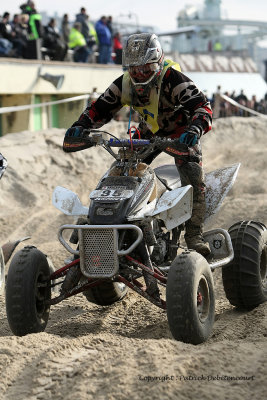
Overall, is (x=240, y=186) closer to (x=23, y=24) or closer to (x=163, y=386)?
(x=23, y=24)

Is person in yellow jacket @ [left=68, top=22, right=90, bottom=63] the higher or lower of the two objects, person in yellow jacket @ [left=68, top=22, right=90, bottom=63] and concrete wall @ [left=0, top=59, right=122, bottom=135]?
the higher

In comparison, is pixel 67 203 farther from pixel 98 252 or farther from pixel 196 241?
pixel 196 241

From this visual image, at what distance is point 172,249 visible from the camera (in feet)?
18.6

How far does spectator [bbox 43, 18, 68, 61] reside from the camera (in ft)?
56.0

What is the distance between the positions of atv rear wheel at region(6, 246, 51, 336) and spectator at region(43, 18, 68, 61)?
12749 mm

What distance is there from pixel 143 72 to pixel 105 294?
1.86 meters

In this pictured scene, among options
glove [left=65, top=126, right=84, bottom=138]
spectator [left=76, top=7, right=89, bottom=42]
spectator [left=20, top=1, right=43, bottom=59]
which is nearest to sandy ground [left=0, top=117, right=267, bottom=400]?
glove [left=65, top=126, right=84, bottom=138]

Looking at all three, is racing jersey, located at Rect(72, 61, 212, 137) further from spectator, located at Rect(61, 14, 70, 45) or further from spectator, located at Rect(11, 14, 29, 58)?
spectator, located at Rect(61, 14, 70, 45)

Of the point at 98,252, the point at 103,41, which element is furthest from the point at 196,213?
the point at 103,41

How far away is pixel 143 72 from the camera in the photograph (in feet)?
17.9

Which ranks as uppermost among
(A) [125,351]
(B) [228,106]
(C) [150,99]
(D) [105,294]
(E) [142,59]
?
(E) [142,59]

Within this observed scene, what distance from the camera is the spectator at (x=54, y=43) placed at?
17078 mm

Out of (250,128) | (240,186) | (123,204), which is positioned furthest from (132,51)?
(250,128)

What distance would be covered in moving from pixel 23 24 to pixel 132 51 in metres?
11.4
